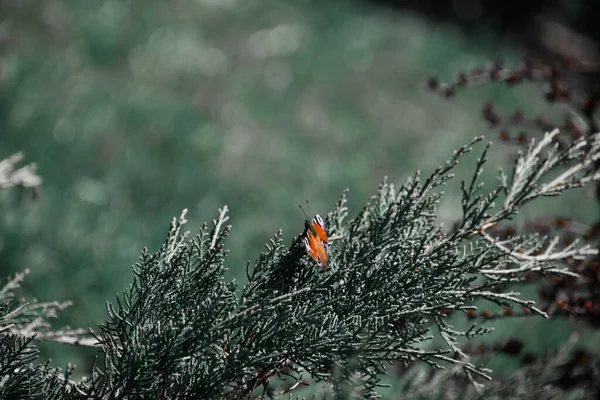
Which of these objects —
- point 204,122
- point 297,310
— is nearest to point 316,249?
point 297,310

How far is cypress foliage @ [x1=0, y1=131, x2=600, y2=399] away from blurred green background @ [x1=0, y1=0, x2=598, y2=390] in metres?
2.98

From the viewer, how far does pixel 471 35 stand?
8477 millimetres

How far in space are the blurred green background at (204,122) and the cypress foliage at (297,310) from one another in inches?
117

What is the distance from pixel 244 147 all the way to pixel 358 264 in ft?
15.2

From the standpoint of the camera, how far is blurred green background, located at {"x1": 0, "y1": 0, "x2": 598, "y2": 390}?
4.62 metres

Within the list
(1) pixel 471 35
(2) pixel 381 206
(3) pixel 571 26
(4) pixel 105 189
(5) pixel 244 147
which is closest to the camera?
(2) pixel 381 206

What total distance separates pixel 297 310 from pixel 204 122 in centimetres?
470

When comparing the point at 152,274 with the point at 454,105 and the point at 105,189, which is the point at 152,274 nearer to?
the point at 105,189

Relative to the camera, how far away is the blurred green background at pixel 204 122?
4625mm

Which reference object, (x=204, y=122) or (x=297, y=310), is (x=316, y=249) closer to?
(x=297, y=310)

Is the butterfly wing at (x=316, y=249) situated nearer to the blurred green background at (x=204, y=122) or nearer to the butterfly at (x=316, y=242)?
the butterfly at (x=316, y=242)

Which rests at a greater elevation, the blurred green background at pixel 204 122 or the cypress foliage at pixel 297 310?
the blurred green background at pixel 204 122

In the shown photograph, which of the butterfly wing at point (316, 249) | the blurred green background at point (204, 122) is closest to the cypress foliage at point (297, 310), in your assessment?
the butterfly wing at point (316, 249)

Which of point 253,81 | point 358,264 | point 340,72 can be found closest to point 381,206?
A: point 358,264
